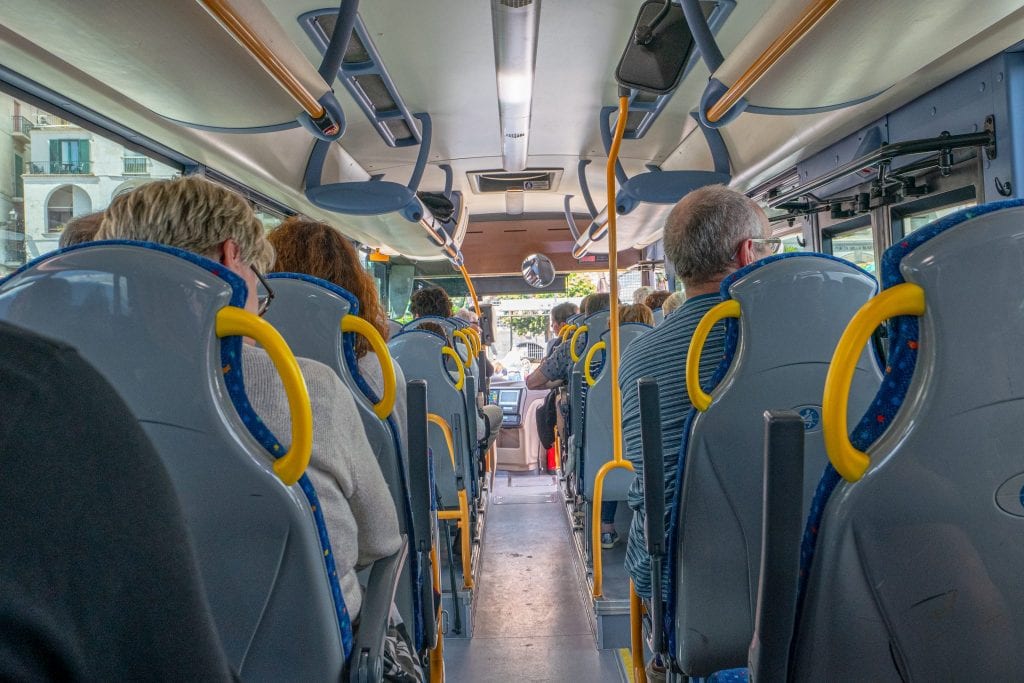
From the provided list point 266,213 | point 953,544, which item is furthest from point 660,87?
point 266,213

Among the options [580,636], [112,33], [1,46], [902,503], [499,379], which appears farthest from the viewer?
[499,379]

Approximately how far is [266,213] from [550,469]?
4.01 m

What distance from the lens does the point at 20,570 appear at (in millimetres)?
348

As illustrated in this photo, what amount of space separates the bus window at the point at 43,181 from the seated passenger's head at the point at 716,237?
6.29ft

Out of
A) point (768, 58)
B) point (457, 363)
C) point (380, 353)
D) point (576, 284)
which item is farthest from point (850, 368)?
point (576, 284)

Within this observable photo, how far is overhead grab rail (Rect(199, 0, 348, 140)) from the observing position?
1684mm

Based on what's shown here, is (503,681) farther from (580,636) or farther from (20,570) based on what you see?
(20,570)

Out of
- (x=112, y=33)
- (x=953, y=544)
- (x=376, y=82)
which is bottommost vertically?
(x=953, y=544)

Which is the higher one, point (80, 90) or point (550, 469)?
point (80, 90)

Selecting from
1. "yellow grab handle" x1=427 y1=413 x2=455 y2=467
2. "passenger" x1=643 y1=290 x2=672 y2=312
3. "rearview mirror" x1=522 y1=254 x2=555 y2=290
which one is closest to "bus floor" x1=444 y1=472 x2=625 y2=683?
"yellow grab handle" x1=427 y1=413 x2=455 y2=467

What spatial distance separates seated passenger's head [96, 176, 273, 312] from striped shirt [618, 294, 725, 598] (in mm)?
1013

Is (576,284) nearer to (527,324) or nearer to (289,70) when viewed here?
(527,324)

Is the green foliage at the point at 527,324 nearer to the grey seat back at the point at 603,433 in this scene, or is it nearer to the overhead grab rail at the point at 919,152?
the grey seat back at the point at 603,433

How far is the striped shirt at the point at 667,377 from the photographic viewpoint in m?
1.72
